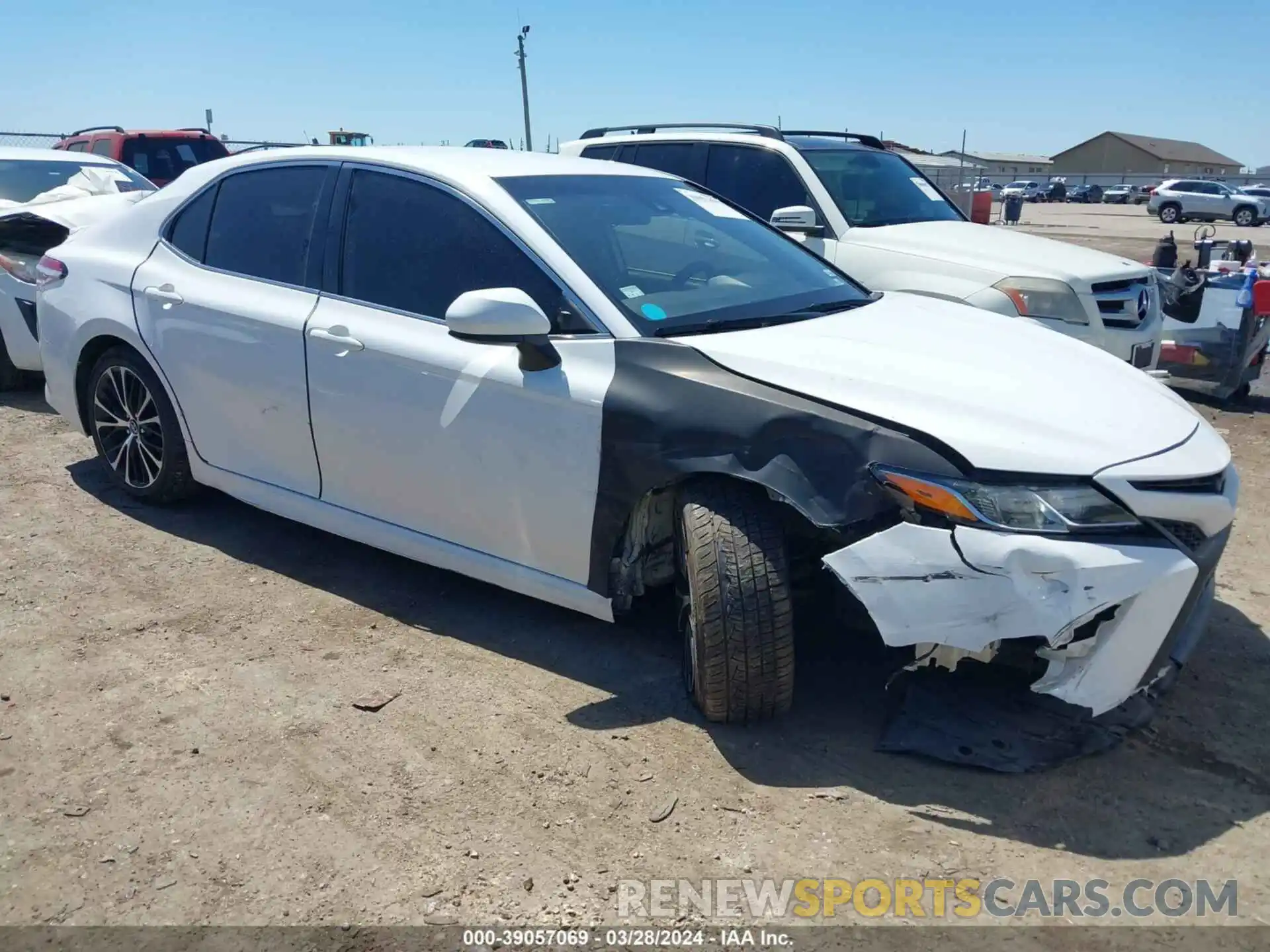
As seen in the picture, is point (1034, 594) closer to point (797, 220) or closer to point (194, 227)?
point (194, 227)

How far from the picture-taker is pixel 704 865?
101 inches

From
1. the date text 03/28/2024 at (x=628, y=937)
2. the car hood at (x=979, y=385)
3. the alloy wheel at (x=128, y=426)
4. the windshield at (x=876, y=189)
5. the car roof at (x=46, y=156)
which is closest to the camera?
the date text 03/28/2024 at (x=628, y=937)

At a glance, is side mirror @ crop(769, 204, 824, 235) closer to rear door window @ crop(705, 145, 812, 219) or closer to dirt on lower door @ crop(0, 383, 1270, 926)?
rear door window @ crop(705, 145, 812, 219)

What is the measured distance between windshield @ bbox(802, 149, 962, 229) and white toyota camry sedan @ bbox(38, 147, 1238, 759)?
8.88 ft

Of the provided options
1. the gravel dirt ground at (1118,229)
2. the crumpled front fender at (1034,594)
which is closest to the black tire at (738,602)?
the crumpled front fender at (1034,594)

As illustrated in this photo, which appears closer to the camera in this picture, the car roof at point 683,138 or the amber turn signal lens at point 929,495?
the amber turn signal lens at point 929,495

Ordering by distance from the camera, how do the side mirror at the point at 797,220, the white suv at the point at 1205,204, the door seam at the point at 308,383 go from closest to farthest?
the door seam at the point at 308,383
the side mirror at the point at 797,220
the white suv at the point at 1205,204

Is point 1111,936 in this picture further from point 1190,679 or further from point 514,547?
point 514,547

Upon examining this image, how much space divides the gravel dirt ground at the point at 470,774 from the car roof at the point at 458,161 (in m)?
1.67

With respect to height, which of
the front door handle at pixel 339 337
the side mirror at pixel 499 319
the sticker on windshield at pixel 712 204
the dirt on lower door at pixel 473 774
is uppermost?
the sticker on windshield at pixel 712 204

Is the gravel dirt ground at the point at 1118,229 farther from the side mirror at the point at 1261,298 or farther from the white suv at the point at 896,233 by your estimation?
the white suv at the point at 896,233

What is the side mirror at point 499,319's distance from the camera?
3211mm

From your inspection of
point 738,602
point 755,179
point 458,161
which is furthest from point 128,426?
point 755,179

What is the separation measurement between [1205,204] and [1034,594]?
44.0m
